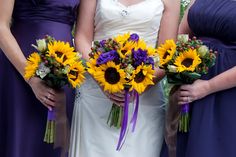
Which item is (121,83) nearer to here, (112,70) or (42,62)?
(112,70)

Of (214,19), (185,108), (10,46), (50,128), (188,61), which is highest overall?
(214,19)

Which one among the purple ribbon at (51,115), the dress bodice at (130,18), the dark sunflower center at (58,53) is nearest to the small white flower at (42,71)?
the dark sunflower center at (58,53)

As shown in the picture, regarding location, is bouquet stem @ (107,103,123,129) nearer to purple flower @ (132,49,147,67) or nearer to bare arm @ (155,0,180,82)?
Result: purple flower @ (132,49,147,67)

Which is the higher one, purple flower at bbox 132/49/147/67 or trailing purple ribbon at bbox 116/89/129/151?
purple flower at bbox 132/49/147/67

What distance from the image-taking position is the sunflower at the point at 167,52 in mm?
3201

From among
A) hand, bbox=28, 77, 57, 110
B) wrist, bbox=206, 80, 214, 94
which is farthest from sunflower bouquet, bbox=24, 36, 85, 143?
wrist, bbox=206, 80, 214, 94

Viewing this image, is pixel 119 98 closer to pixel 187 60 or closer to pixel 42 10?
pixel 187 60

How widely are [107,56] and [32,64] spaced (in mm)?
519

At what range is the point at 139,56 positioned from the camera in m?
3.10

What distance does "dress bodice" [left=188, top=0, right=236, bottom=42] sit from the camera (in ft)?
10.7

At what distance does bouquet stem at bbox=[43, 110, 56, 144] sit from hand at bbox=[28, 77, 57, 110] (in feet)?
0.19

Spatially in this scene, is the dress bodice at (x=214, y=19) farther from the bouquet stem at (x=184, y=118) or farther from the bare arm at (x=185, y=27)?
the bouquet stem at (x=184, y=118)

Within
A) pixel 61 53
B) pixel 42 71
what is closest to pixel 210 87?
pixel 61 53

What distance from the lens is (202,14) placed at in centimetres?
341
